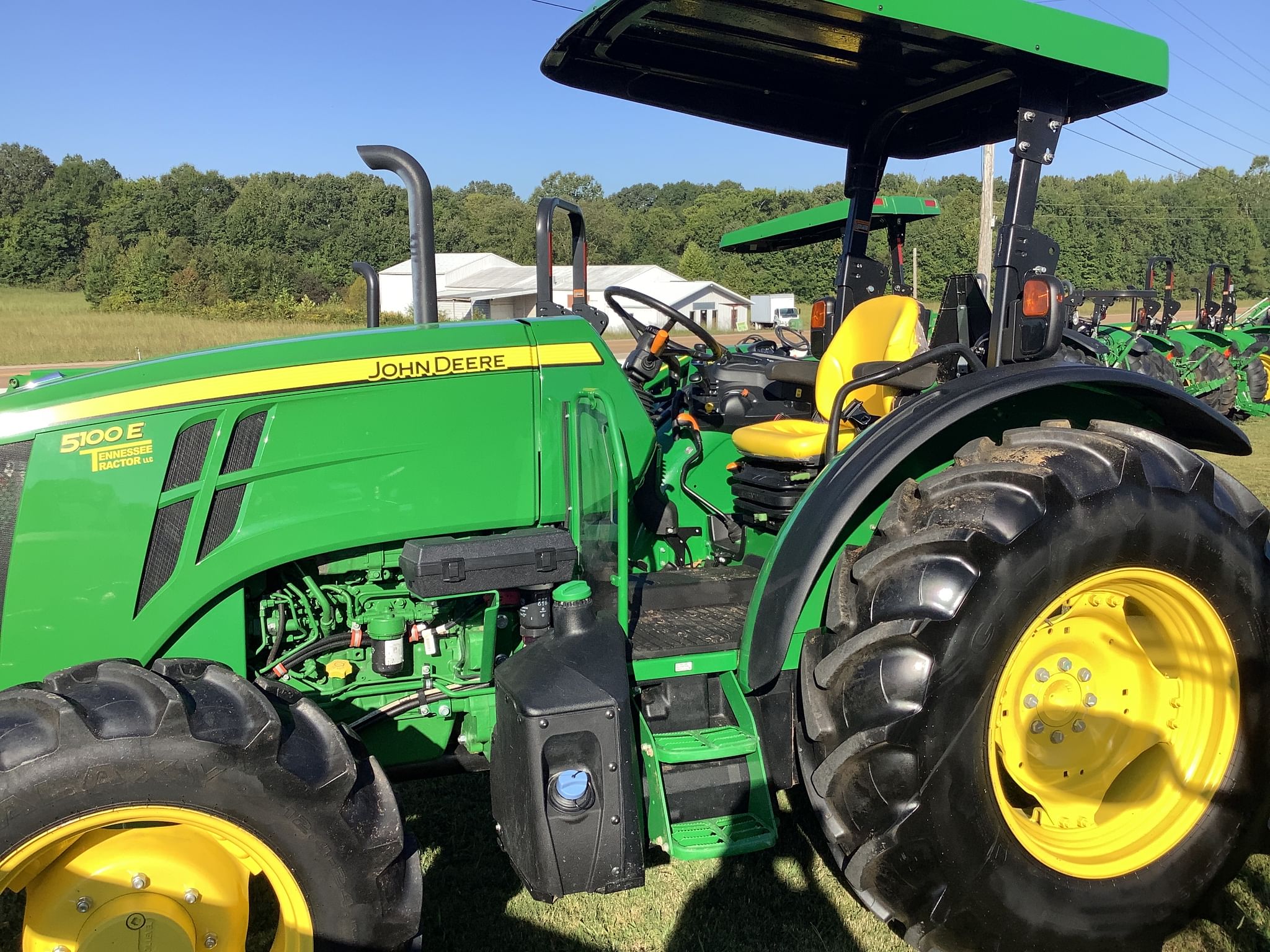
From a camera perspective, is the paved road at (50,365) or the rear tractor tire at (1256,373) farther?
the paved road at (50,365)

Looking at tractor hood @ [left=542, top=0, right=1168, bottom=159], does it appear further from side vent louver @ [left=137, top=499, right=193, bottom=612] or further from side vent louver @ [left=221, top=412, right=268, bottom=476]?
side vent louver @ [left=137, top=499, right=193, bottom=612]

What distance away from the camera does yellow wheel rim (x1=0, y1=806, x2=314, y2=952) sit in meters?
2.01

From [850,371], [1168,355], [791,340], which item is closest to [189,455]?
[850,371]

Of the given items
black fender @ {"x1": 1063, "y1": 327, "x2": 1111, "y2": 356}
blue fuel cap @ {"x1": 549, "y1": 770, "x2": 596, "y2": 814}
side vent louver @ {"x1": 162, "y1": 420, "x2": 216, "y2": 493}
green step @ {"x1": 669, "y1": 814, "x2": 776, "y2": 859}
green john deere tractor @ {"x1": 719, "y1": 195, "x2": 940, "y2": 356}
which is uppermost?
green john deere tractor @ {"x1": 719, "y1": 195, "x2": 940, "y2": 356}

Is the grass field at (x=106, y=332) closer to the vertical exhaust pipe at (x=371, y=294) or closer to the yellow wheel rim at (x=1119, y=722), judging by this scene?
the vertical exhaust pipe at (x=371, y=294)

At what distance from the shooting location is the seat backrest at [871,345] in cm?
360

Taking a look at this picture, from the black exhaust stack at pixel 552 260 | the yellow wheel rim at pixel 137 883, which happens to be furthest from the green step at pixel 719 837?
the black exhaust stack at pixel 552 260

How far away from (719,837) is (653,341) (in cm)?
270

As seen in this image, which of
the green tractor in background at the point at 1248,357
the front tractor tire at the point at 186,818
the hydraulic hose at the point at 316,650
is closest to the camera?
the front tractor tire at the point at 186,818

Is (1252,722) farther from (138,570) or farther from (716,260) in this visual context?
(716,260)

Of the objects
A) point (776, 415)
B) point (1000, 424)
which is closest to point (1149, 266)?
point (776, 415)

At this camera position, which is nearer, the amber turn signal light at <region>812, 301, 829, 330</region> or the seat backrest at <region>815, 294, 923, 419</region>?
the seat backrest at <region>815, 294, 923, 419</region>

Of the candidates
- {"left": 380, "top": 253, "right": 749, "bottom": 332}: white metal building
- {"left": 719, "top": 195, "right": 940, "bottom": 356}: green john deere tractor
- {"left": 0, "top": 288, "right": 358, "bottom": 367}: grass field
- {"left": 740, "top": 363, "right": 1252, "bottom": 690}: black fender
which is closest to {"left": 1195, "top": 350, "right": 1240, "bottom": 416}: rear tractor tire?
{"left": 719, "top": 195, "right": 940, "bottom": 356}: green john deere tractor

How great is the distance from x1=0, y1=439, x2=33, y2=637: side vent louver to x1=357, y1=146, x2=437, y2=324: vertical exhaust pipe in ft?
3.39
